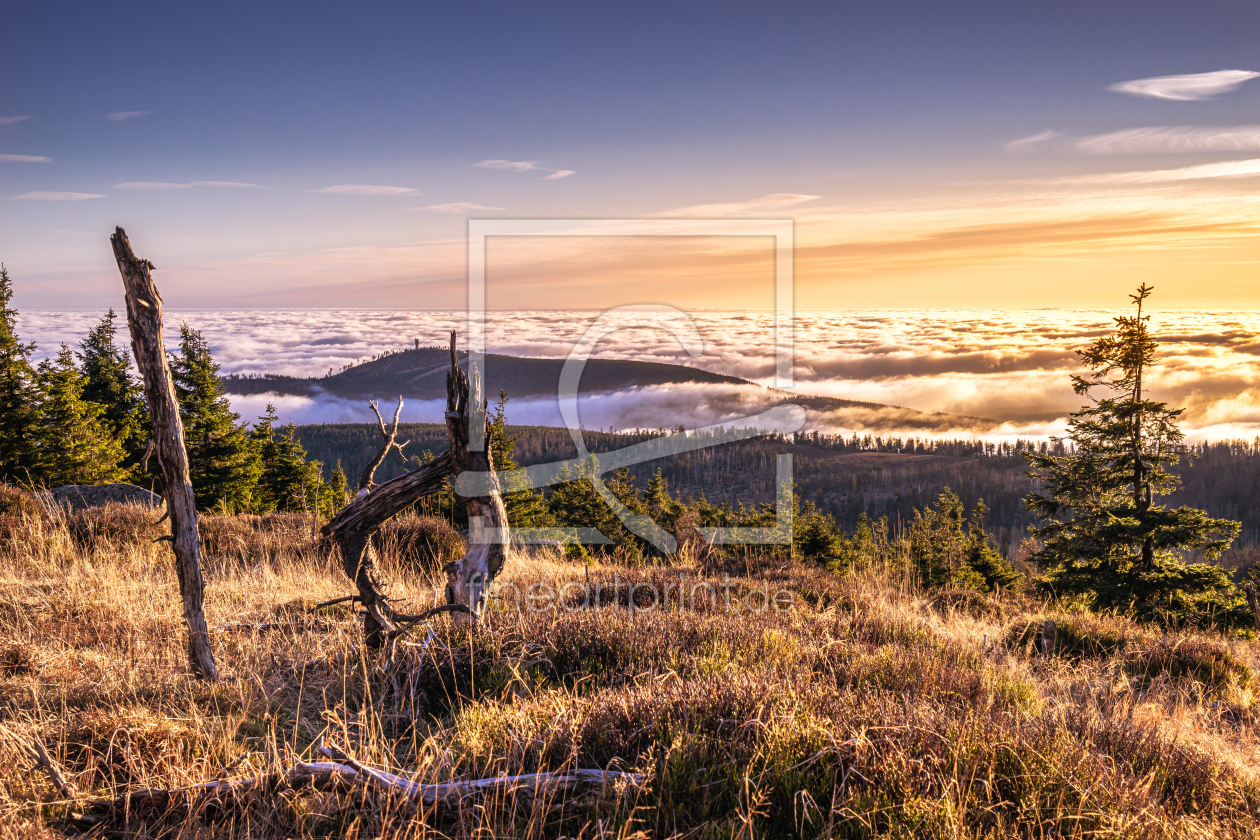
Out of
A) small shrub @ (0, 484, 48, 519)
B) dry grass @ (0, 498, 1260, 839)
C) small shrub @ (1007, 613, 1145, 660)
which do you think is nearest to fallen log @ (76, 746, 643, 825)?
dry grass @ (0, 498, 1260, 839)

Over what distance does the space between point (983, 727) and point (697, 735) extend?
1.58 metres

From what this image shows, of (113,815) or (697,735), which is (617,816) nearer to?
(697,735)

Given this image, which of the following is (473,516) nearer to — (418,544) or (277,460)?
(418,544)

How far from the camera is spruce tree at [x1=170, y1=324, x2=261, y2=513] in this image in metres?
30.7

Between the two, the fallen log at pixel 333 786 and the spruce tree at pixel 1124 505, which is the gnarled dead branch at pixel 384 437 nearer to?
the fallen log at pixel 333 786

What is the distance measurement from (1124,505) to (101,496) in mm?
27109

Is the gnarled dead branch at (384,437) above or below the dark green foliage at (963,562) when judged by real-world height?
above

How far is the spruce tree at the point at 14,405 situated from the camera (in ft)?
84.6

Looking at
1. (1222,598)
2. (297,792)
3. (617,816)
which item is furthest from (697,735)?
(1222,598)

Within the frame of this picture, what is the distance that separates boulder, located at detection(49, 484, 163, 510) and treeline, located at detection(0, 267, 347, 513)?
7051 mm

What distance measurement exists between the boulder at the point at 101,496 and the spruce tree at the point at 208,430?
18.5 meters

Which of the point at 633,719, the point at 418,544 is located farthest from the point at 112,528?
the point at 633,719

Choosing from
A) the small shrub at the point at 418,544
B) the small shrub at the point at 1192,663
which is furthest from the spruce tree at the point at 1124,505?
the small shrub at the point at 418,544

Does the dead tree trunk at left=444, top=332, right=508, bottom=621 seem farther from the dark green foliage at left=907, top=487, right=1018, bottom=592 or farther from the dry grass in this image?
the dark green foliage at left=907, top=487, right=1018, bottom=592
